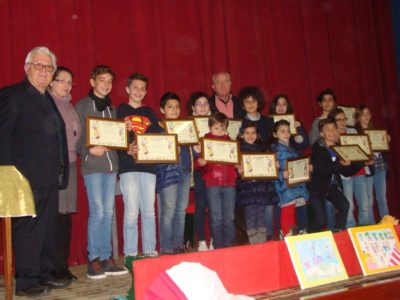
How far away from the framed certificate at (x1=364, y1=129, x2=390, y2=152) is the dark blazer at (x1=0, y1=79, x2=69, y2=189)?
12.1 feet

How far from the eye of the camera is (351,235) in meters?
2.64

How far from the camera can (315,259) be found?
2434mm

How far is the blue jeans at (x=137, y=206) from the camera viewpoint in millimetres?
3721

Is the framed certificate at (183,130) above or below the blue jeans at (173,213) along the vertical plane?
above

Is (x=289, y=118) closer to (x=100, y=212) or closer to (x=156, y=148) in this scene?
(x=156, y=148)

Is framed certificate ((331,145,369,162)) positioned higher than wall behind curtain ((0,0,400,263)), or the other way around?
wall behind curtain ((0,0,400,263))

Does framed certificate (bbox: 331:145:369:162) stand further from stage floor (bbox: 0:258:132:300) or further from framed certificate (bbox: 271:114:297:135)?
stage floor (bbox: 0:258:132:300)

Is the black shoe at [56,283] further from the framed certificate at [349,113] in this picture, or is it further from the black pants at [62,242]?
the framed certificate at [349,113]

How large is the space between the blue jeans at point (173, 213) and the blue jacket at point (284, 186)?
1011 mm

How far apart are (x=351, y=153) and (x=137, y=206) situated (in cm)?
241

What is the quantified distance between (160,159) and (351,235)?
69.1 inches

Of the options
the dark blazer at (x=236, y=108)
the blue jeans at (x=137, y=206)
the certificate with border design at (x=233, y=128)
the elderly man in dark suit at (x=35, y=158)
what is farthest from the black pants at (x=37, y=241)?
the dark blazer at (x=236, y=108)

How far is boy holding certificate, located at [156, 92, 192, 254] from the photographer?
3.87 meters

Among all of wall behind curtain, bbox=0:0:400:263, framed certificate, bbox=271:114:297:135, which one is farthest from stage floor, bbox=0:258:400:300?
framed certificate, bbox=271:114:297:135
